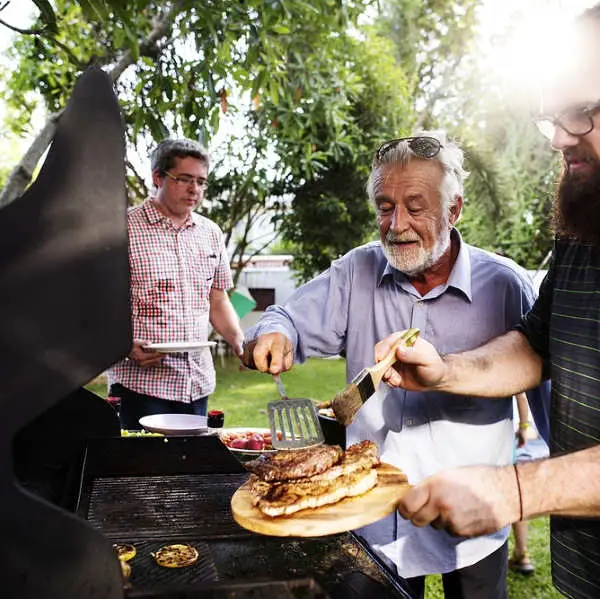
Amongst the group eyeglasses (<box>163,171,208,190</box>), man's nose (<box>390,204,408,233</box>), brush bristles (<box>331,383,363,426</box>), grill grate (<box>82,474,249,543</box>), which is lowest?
grill grate (<box>82,474,249,543</box>)

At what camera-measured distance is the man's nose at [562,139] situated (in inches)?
75.2

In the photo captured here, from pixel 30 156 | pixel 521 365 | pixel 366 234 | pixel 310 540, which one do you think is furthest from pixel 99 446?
pixel 366 234

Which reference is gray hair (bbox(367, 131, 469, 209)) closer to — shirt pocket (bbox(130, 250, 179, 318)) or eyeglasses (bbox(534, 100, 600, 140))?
eyeglasses (bbox(534, 100, 600, 140))

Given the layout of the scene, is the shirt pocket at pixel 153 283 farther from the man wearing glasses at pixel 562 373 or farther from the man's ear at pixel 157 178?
the man wearing glasses at pixel 562 373

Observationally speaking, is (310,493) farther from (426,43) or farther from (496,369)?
(426,43)

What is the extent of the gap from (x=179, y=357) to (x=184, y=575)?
8.82 feet

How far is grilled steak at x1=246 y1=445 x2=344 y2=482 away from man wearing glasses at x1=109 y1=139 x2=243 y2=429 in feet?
6.94

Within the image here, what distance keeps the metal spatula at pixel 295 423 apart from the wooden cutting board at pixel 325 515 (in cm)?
24

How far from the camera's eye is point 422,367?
88.9 inches

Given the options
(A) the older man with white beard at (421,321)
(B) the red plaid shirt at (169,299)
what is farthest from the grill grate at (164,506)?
(B) the red plaid shirt at (169,299)

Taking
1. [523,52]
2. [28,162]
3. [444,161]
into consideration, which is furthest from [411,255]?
[523,52]

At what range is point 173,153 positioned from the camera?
4.63 m

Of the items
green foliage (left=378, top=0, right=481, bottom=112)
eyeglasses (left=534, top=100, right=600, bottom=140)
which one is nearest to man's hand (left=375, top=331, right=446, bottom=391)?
eyeglasses (left=534, top=100, right=600, bottom=140)

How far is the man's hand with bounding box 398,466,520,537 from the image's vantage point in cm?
155
